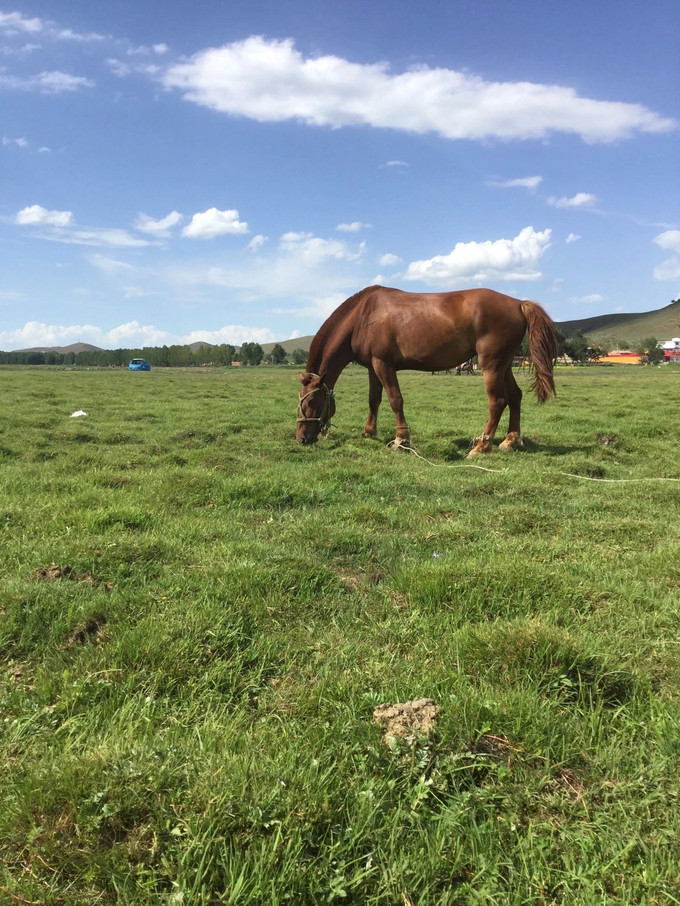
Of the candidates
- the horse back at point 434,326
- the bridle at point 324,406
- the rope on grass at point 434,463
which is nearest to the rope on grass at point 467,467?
the rope on grass at point 434,463

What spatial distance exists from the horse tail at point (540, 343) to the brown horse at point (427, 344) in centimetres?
2

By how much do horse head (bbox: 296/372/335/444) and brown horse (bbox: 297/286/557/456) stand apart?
0.06ft

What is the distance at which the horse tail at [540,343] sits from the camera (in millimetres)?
9750

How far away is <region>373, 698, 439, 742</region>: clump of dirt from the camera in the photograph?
2.38m

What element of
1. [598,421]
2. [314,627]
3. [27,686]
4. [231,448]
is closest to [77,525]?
[27,686]

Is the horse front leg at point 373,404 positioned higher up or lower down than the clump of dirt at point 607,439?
higher up

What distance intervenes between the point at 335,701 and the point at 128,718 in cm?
96

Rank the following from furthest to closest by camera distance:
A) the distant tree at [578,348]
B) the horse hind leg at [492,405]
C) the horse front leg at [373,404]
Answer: the distant tree at [578,348] < the horse front leg at [373,404] < the horse hind leg at [492,405]

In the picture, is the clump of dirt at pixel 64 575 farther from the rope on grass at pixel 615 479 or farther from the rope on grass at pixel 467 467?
the rope on grass at pixel 615 479

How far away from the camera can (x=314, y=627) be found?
11.4ft

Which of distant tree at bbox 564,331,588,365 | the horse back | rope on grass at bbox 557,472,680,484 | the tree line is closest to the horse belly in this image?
the horse back

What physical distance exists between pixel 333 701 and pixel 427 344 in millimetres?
8138

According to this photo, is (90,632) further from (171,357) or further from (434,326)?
(171,357)

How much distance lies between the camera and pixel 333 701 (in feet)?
8.71
